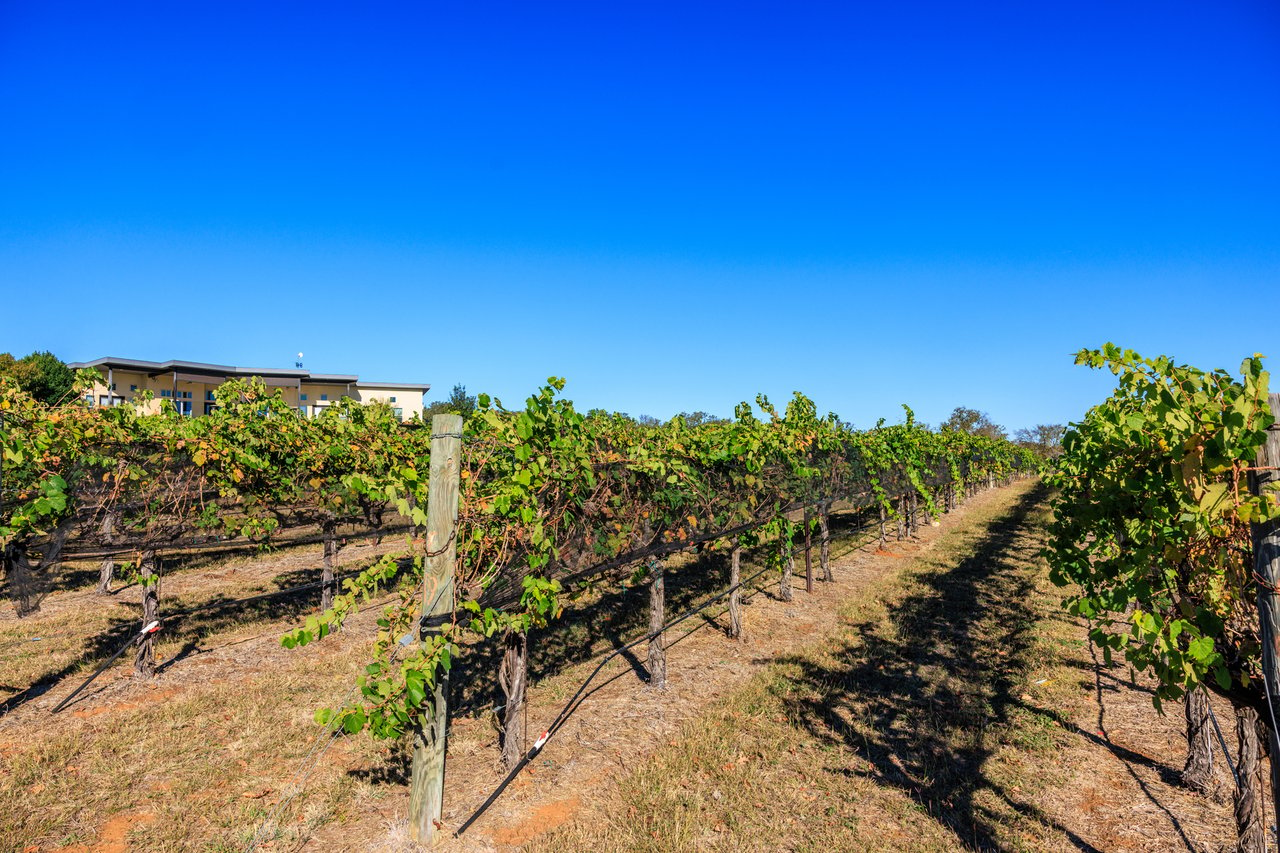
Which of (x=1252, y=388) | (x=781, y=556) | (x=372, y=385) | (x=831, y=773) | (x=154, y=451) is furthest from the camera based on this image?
(x=372, y=385)

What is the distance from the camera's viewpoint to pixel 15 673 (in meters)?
8.50

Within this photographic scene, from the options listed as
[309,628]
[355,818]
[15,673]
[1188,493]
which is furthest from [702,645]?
[15,673]

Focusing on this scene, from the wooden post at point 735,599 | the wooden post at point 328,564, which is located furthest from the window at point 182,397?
the wooden post at point 735,599

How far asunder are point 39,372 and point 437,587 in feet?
141

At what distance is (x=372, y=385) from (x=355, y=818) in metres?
51.2

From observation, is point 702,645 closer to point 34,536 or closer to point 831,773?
point 831,773

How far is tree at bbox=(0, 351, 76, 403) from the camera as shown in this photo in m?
32.9

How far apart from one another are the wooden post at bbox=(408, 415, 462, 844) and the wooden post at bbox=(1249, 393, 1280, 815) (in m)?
4.36

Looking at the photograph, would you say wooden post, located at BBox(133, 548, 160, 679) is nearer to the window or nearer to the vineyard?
the vineyard

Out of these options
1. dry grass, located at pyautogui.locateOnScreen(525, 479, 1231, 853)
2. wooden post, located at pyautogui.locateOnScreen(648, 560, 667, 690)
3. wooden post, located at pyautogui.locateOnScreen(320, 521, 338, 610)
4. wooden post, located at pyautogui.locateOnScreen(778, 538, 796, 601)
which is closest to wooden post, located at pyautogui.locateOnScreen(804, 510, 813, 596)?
wooden post, located at pyautogui.locateOnScreen(778, 538, 796, 601)

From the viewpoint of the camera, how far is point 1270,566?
107 inches

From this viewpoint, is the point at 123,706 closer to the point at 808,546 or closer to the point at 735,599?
the point at 735,599

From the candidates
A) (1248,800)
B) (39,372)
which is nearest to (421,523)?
(1248,800)

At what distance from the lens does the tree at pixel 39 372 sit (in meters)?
Answer: 32.9
